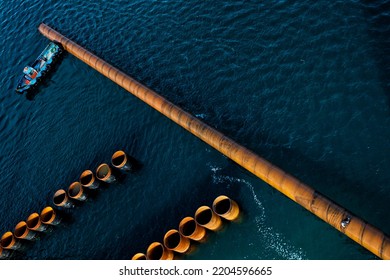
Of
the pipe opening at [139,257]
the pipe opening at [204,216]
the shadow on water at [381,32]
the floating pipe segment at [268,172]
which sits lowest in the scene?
the pipe opening at [139,257]

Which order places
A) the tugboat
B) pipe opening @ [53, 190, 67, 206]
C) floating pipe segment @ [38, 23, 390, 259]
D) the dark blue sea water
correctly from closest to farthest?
floating pipe segment @ [38, 23, 390, 259] → the dark blue sea water → pipe opening @ [53, 190, 67, 206] → the tugboat

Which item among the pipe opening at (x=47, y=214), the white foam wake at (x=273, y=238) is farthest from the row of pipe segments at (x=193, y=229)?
the pipe opening at (x=47, y=214)

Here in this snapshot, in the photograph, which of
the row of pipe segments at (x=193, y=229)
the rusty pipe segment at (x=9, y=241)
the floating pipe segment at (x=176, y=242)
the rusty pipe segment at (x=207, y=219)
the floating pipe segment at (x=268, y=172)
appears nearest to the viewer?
the floating pipe segment at (x=268, y=172)

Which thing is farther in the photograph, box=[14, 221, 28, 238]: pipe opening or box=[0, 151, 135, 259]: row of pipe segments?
box=[14, 221, 28, 238]: pipe opening

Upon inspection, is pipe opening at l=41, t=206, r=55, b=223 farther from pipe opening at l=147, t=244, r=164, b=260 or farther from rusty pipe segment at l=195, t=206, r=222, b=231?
rusty pipe segment at l=195, t=206, r=222, b=231

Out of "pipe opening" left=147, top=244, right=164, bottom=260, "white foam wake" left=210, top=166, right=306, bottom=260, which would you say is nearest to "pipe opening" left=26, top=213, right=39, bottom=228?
"pipe opening" left=147, top=244, right=164, bottom=260

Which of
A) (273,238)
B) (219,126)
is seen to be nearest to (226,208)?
(273,238)

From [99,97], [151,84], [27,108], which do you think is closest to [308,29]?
[151,84]

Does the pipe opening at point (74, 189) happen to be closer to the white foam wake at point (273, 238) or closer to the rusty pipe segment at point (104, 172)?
the rusty pipe segment at point (104, 172)
